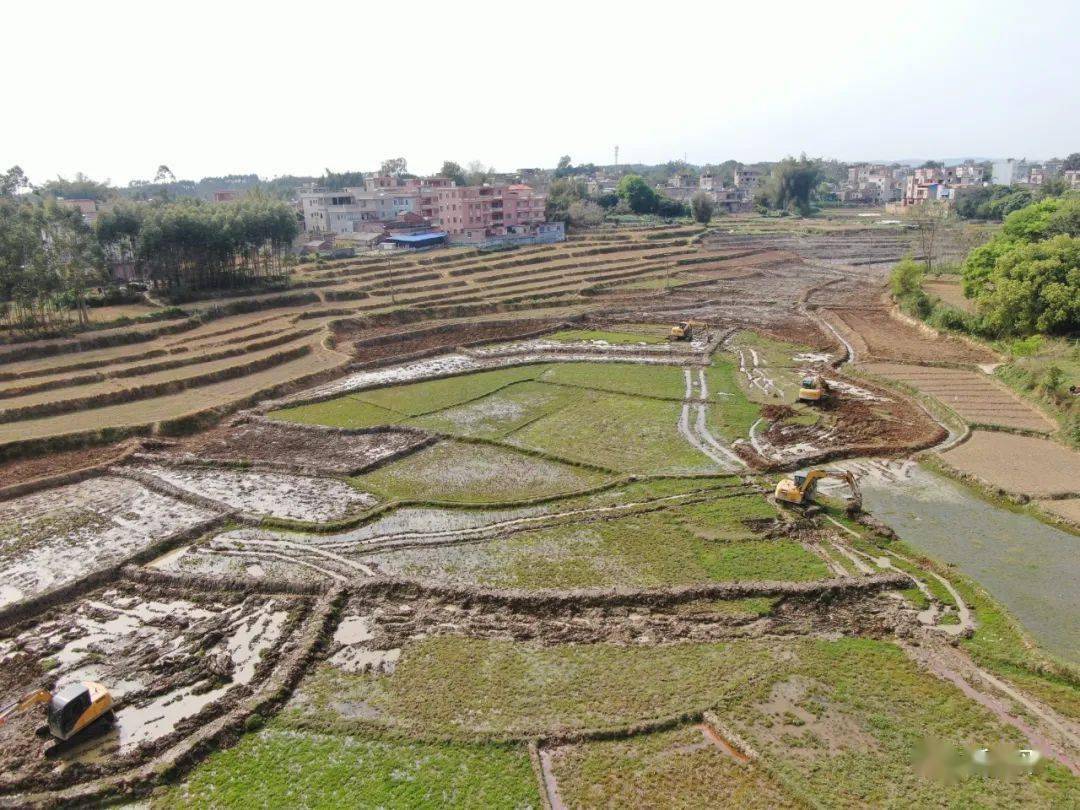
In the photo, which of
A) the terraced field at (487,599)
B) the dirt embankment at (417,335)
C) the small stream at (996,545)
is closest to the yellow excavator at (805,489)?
the terraced field at (487,599)

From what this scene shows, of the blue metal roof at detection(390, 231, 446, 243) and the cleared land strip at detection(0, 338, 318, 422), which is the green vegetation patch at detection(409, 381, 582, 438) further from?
the blue metal roof at detection(390, 231, 446, 243)

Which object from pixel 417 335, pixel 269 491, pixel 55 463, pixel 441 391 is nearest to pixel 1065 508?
pixel 441 391

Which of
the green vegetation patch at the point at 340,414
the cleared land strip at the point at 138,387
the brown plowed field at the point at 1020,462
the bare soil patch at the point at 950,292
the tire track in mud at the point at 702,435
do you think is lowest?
the brown plowed field at the point at 1020,462

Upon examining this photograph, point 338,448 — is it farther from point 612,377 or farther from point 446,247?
point 446,247

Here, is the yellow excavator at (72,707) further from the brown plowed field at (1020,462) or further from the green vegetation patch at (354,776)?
the brown plowed field at (1020,462)

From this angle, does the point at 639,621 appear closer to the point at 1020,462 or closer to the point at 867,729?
the point at 867,729

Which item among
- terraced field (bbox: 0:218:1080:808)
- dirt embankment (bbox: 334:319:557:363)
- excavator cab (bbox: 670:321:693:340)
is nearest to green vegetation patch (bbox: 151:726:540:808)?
terraced field (bbox: 0:218:1080:808)

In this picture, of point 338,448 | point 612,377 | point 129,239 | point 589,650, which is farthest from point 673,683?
point 129,239
